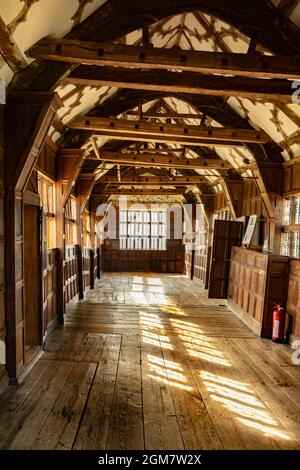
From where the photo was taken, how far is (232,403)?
3051mm

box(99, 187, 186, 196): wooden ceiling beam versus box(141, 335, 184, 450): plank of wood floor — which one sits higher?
box(99, 187, 186, 196): wooden ceiling beam

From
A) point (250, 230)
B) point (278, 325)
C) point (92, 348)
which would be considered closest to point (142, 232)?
point (250, 230)

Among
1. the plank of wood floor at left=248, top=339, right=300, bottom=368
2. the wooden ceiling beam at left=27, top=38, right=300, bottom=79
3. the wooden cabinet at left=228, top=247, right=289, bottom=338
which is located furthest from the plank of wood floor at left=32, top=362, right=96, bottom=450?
the wooden ceiling beam at left=27, top=38, right=300, bottom=79

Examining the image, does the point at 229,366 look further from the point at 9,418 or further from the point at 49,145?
the point at 49,145

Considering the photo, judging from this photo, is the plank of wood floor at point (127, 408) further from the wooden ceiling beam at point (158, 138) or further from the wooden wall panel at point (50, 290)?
the wooden ceiling beam at point (158, 138)

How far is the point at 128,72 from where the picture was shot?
12.4 feet

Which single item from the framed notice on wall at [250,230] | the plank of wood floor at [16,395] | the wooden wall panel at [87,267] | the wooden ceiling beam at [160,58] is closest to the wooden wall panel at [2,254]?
the plank of wood floor at [16,395]

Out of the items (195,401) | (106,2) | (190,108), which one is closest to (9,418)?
(195,401)

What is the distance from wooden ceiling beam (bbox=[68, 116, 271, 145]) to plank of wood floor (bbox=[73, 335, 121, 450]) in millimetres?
3369

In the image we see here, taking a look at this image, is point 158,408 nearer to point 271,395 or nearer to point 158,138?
point 271,395

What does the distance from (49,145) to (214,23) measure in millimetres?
2882

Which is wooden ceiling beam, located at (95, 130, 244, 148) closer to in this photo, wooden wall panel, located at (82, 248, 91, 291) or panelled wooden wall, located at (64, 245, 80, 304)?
panelled wooden wall, located at (64, 245, 80, 304)

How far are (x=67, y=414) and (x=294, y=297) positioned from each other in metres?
3.50

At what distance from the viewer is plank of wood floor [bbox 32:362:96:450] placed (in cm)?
240
